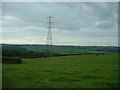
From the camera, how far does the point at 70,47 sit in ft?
329

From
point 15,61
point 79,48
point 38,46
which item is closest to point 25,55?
point 15,61

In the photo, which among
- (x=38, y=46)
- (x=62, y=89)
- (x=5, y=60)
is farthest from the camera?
(x=38, y=46)

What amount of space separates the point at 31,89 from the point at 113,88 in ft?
16.8

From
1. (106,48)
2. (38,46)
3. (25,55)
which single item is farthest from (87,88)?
(38,46)

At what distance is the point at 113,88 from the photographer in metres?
12.5

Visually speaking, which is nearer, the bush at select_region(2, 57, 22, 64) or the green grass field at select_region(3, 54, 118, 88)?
the green grass field at select_region(3, 54, 118, 88)

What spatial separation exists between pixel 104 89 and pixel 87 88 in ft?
3.41

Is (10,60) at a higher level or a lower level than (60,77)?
higher

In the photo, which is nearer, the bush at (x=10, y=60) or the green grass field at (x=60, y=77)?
the green grass field at (x=60, y=77)

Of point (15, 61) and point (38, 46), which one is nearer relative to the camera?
point (15, 61)

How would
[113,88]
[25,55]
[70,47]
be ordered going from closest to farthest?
[113,88] < [25,55] < [70,47]

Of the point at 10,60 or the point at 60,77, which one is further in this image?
the point at 10,60

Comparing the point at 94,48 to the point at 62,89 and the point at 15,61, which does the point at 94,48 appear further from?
the point at 62,89

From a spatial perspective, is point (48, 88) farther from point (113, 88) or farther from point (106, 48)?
point (106, 48)
